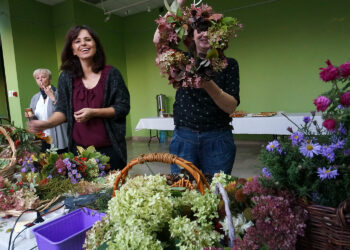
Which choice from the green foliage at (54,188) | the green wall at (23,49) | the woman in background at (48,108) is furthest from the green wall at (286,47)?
the green foliage at (54,188)

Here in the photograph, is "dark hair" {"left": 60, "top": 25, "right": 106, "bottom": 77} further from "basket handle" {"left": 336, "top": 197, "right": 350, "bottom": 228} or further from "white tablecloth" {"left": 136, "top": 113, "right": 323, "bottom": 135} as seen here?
"white tablecloth" {"left": 136, "top": 113, "right": 323, "bottom": 135}

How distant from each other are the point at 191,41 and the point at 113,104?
888 millimetres

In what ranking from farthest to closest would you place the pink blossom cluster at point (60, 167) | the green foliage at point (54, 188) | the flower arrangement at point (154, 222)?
the pink blossom cluster at point (60, 167), the green foliage at point (54, 188), the flower arrangement at point (154, 222)

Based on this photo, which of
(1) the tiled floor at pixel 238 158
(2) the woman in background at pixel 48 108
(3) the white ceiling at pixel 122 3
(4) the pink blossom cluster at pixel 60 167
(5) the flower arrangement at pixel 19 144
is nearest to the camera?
(4) the pink blossom cluster at pixel 60 167

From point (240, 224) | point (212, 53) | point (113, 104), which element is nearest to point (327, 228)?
point (240, 224)

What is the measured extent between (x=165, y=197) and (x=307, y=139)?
361 mm

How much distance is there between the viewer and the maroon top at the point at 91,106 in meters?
1.59

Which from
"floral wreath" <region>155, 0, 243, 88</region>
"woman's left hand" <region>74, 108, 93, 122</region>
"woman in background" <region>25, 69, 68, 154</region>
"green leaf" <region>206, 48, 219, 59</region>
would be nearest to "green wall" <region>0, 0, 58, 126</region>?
"woman in background" <region>25, 69, 68, 154</region>

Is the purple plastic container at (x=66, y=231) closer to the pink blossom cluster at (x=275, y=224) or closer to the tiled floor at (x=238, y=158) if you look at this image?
the pink blossom cluster at (x=275, y=224)

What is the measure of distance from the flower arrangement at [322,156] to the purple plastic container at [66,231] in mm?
557

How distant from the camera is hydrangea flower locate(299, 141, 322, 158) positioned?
0.54 metres

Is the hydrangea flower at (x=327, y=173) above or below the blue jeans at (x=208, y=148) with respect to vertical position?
above

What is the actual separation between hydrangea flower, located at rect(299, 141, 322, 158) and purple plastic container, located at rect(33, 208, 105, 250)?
0.62 metres

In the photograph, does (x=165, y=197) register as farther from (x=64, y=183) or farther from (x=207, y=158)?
(x=64, y=183)
